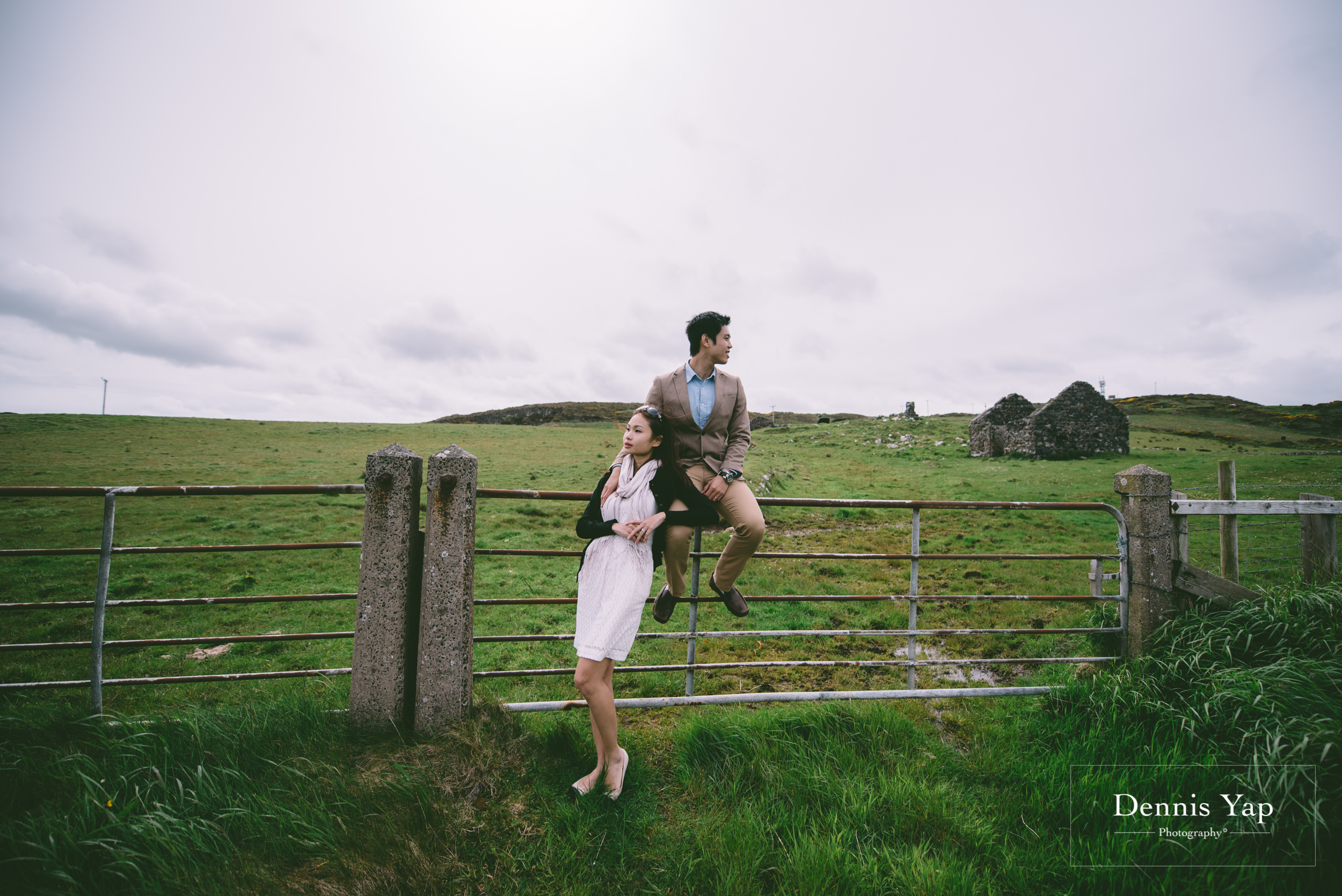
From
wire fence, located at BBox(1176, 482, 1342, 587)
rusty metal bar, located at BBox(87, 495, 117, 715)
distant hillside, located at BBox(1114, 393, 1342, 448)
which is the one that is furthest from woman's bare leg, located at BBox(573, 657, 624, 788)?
distant hillside, located at BBox(1114, 393, 1342, 448)

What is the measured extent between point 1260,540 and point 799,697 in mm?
12366

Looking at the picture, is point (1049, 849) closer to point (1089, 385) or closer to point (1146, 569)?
point (1146, 569)

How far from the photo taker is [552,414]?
79.2m

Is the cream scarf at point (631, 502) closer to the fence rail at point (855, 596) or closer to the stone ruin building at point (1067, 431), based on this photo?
the fence rail at point (855, 596)

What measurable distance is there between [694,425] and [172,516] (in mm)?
16355

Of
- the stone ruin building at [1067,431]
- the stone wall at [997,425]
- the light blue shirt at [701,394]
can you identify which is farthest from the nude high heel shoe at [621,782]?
the stone wall at [997,425]

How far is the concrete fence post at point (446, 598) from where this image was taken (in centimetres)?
300

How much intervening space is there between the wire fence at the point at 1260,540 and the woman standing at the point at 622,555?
199 inches

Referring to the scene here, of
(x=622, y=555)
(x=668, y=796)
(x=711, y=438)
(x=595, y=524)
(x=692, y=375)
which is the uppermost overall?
(x=692, y=375)

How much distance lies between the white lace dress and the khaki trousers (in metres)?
0.55

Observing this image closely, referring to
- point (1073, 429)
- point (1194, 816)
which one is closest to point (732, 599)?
point (1194, 816)

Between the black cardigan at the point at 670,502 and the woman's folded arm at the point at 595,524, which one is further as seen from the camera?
the black cardigan at the point at 670,502

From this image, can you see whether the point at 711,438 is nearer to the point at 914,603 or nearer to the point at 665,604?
the point at 665,604

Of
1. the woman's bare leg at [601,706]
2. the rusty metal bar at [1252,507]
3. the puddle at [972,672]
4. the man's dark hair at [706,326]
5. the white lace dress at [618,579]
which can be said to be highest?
the man's dark hair at [706,326]
